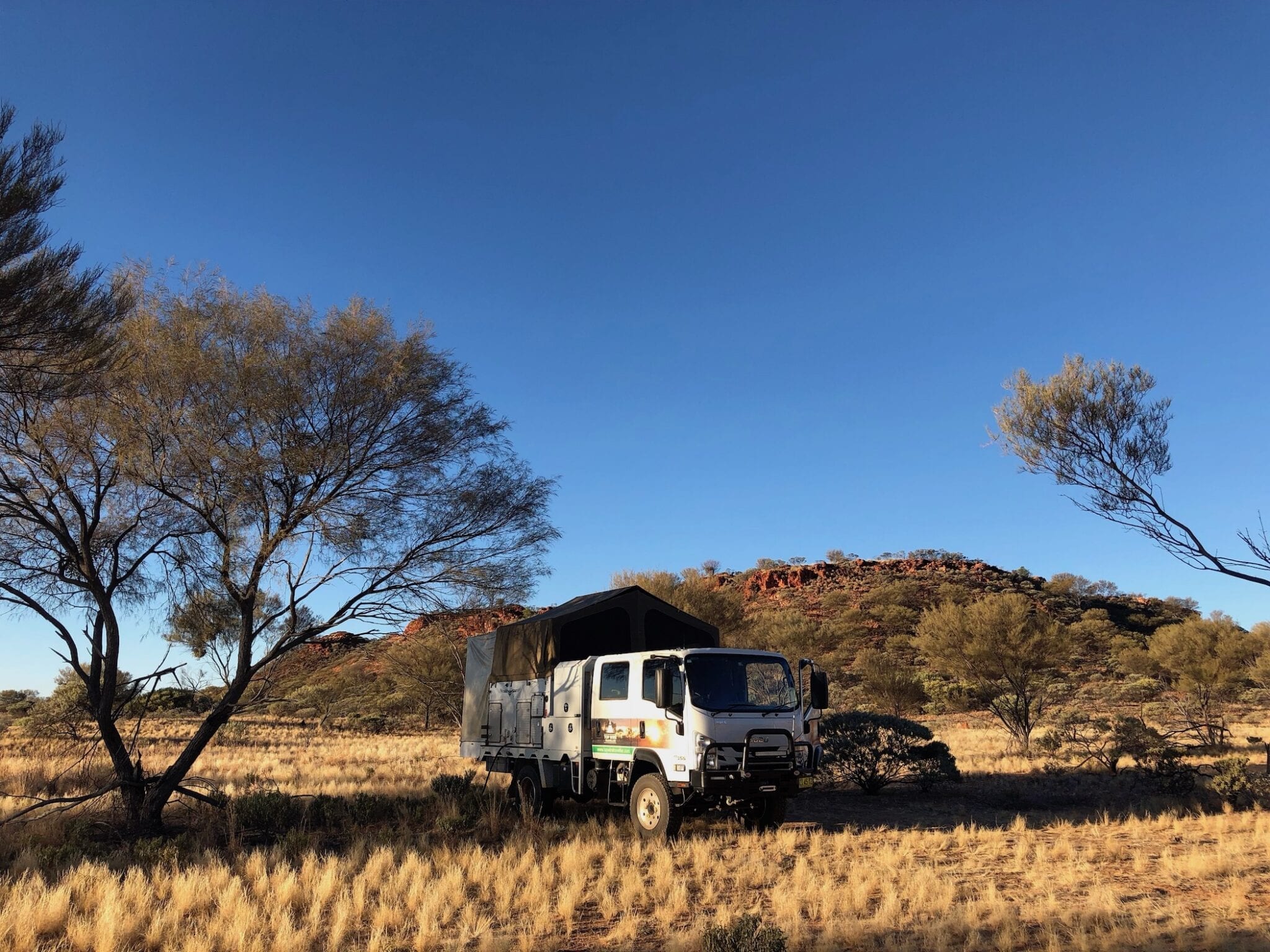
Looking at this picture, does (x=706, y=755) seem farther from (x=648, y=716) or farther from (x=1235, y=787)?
(x=1235, y=787)

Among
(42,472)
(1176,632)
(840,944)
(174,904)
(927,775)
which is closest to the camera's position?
(840,944)

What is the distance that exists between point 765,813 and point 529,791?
4.45 m

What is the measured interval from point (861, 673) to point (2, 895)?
144 ft

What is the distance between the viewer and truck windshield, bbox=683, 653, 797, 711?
1139 cm

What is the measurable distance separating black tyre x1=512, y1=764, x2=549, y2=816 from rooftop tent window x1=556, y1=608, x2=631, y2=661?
2.13 meters

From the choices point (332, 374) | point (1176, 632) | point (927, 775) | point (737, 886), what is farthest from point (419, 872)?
point (1176, 632)

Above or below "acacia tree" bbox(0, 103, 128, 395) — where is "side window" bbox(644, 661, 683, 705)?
below

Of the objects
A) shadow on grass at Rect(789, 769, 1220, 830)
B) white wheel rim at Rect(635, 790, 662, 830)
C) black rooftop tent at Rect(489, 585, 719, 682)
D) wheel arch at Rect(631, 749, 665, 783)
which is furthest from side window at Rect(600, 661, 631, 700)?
shadow on grass at Rect(789, 769, 1220, 830)

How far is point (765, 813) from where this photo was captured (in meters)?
12.4

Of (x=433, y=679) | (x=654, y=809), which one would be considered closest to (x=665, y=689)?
(x=654, y=809)

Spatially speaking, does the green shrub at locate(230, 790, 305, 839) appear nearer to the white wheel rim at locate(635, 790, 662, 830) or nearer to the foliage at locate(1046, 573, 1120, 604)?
the white wheel rim at locate(635, 790, 662, 830)

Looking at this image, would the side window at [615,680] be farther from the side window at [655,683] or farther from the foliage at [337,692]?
the foliage at [337,692]

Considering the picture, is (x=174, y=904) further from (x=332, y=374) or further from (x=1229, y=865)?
(x=1229, y=865)

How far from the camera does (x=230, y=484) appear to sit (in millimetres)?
12203
